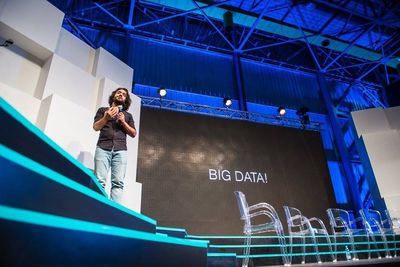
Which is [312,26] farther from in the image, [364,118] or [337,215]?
[337,215]

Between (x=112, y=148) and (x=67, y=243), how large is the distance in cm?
191

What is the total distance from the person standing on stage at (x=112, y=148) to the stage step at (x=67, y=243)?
1402 mm

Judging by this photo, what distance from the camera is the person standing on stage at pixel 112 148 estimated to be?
2.68 m

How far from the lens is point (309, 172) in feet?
22.6

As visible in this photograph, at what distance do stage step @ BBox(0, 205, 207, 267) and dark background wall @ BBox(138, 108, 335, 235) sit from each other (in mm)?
3901

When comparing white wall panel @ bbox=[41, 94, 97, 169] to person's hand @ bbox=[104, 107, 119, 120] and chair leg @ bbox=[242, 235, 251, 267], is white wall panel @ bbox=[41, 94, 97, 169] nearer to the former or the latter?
person's hand @ bbox=[104, 107, 119, 120]

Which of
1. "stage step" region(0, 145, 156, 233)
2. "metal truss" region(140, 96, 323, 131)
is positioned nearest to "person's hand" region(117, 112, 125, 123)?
"stage step" region(0, 145, 156, 233)

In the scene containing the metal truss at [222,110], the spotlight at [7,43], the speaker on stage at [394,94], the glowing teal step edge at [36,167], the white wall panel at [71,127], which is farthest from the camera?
the speaker on stage at [394,94]

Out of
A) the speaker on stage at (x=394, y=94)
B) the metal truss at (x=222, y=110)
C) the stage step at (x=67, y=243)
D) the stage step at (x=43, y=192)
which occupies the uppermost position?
the speaker on stage at (x=394, y=94)

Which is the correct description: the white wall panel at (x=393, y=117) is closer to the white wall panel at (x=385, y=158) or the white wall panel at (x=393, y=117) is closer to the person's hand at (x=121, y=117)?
the white wall panel at (x=385, y=158)

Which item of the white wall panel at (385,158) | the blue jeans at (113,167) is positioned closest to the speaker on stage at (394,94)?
the white wall panel at (385,158)

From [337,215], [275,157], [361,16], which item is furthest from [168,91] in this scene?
[361,16]

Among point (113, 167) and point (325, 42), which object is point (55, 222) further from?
point (325, 42)

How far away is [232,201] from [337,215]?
2.05 metres
